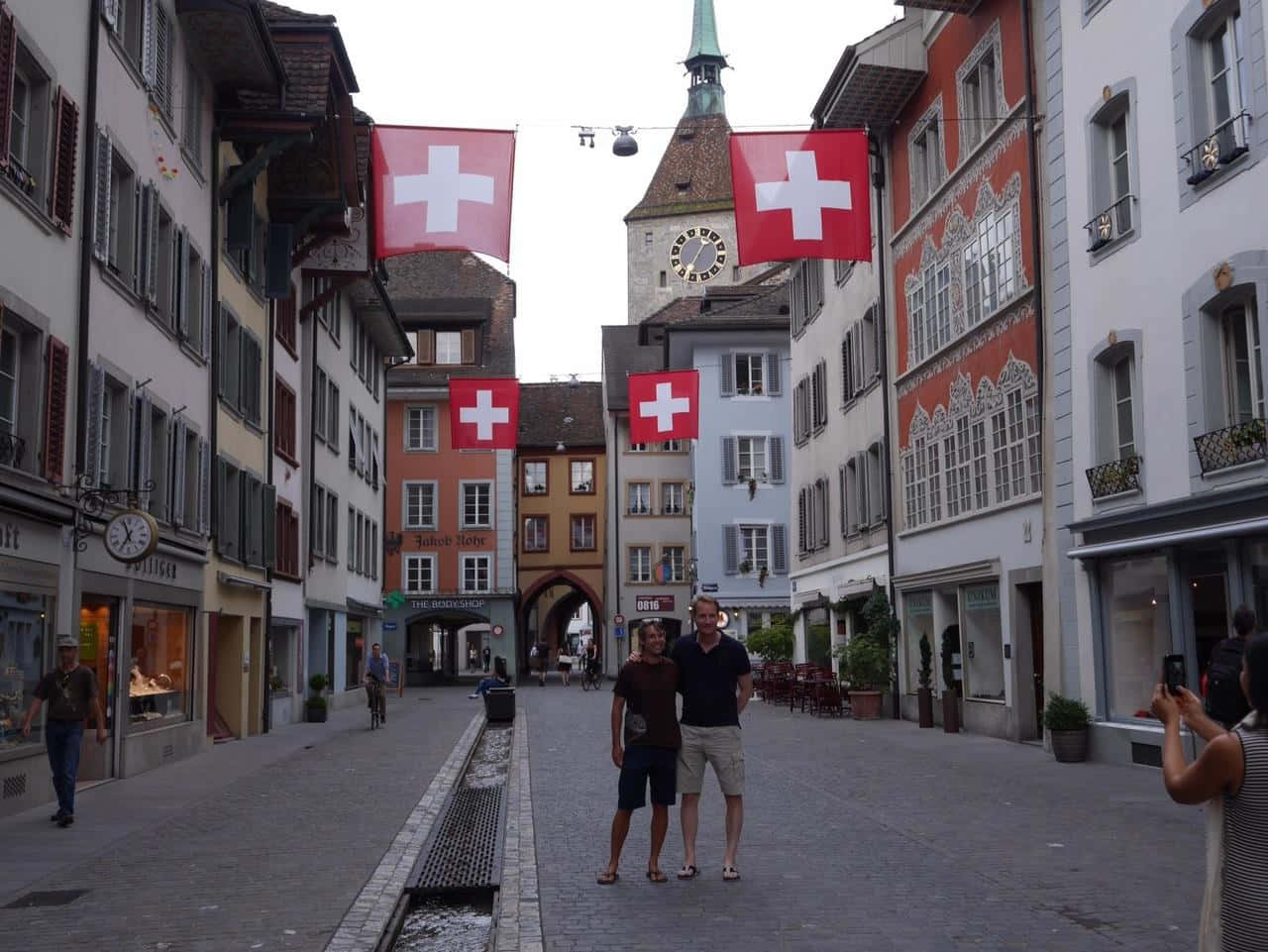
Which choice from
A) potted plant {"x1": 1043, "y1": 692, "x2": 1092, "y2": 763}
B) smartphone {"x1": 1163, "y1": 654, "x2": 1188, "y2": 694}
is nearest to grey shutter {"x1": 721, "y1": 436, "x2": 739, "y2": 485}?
potted plant {"x1": 1043, "y1": 692, "x2": 1092, "y2": 763}

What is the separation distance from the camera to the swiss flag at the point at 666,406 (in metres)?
31.0

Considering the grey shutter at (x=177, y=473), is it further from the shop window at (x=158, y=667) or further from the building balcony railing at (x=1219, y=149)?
the building balcony railing at (x=1219, y=149)

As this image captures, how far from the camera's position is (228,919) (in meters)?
8.84

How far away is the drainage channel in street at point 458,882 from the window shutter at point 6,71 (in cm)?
769

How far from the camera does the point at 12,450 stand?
14.7 m

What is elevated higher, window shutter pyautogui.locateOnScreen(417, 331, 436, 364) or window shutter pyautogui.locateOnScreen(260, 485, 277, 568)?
window shutter pyautogui.locateOnScreen(417, 331, 436, 364)

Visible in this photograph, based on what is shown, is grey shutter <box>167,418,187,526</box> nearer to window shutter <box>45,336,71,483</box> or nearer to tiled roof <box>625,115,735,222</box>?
window shutter <box>45,336,71,483</box>

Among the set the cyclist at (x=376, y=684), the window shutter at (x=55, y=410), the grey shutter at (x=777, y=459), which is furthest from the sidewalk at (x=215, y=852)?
the grey shutter at (x=777, y=459)

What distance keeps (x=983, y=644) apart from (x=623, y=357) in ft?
149

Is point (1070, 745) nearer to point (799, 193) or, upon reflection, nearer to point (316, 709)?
point (799, 193)

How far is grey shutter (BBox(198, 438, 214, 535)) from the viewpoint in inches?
926

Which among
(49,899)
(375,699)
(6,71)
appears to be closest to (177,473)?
(6,71)

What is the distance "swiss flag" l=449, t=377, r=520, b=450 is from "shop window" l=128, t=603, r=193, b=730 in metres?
8.76

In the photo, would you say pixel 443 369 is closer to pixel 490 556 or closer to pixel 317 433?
pixel 490 556
